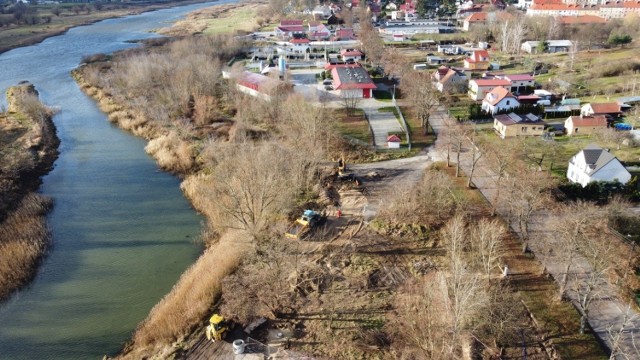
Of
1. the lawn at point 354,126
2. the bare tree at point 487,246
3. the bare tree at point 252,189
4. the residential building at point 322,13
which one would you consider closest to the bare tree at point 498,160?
the bare tree at point 487,246

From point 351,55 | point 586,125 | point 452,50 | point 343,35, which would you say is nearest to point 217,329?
point 586,125

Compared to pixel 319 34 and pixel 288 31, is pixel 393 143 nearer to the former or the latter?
pixel 319 34

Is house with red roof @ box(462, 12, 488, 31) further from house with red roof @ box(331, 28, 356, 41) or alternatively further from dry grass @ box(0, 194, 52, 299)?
dry grass @ box(0, 194, 52, 299)

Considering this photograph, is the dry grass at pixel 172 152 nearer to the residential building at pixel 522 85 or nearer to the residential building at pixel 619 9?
the residential building at pixel 522 85

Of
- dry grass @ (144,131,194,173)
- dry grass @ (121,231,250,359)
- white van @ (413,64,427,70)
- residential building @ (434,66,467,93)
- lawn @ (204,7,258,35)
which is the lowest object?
dry grass @ (121,231,250,359)

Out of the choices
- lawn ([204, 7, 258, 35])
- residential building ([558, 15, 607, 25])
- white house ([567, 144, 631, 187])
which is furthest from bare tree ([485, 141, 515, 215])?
lawn ([204, 7, 258, 35])
